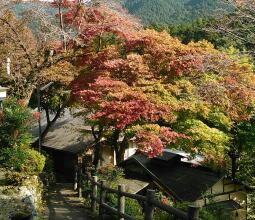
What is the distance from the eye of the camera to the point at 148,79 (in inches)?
589

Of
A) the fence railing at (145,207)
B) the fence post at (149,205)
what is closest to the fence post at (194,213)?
the fence railing at (145,207)

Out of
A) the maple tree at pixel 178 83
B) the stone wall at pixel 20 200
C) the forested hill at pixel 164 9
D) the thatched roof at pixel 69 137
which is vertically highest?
the forested hill at pixel 164 9

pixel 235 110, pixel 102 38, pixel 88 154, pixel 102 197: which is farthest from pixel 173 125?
pixel 88 154

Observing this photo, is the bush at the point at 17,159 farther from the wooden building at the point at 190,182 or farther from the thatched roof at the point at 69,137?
the thatched roof at the point at 69,137

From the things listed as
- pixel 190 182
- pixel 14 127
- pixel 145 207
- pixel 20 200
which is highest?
pixel 14 127

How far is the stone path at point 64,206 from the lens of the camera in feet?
40.0

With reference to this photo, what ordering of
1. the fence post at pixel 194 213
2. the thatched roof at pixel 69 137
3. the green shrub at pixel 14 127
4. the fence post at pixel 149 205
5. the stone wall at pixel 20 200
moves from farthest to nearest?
1. the thatched roof at pixel 69 137
2. the green shrub at pixel 14 127
3. the stone wall at pixel 20 200
4. the fence post at pixel 149 205
5. the fence post at pixel 194 213

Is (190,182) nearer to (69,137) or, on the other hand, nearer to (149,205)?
(69,137)

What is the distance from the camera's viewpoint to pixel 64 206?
14.1m

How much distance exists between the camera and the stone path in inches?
480

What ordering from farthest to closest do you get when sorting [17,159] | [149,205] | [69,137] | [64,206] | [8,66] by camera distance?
1. [69,137]
2. [8,66]
3. [64,206]
4. [17,159]
5. [149,205]

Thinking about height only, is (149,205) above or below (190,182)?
above

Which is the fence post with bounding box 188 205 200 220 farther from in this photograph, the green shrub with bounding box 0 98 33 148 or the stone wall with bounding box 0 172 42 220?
the green shrub with bounding box 0 98 33 148

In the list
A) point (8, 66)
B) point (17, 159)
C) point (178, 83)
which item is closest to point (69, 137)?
point (8, 66)
